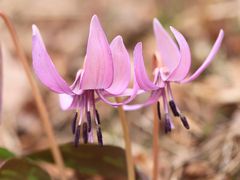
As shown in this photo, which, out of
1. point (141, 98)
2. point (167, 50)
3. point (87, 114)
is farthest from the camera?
point (141, 98)

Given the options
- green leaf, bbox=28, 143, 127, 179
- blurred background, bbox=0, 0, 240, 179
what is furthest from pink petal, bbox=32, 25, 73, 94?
blurred background, bbox=0, 0, 240, 179

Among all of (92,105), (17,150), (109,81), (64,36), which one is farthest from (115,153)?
(64,36)

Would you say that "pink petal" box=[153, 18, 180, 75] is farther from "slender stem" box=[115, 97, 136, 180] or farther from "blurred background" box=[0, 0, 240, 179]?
"blurred background" box=[0, 0, 240, 179]

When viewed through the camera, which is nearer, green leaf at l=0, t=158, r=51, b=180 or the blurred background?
green leaf at l=0, t=158, r=51, b=180

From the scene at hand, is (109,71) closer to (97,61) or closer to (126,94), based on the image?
(97,61)

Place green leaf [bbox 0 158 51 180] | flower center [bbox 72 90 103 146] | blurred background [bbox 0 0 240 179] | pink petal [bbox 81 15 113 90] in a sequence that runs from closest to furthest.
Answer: pink petal [bbox 81 15 113 90] → flower center [bbox 72 90 103 146] → green leaf [bbox 0 158 51 180] → blurred background [bbox 0 0 240 179]

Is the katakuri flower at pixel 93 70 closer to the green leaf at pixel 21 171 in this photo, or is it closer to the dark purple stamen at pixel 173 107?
the dark purple stamen at pixel 173 107

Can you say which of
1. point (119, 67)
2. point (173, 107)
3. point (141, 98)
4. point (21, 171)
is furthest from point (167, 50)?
point (141, 98)

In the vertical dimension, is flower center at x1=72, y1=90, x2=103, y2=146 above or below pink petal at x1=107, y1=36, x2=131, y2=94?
below
